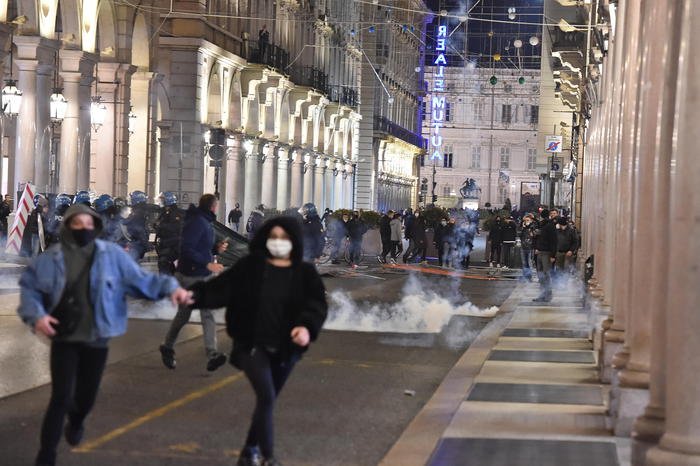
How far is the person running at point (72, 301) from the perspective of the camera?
795 centimetres

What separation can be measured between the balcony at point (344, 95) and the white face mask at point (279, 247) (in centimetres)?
6115

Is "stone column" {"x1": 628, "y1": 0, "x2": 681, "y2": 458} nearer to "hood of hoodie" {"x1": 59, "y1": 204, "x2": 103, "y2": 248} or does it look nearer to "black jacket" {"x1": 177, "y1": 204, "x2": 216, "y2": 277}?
"hood of hoodie" {"x1": 59, "y1": 204, "x2": 103, "y2": 248}

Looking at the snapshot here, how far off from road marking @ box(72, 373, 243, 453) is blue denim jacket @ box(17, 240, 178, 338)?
1.47 metres

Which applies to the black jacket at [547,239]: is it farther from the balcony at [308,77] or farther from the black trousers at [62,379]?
the balcony at [308,77]

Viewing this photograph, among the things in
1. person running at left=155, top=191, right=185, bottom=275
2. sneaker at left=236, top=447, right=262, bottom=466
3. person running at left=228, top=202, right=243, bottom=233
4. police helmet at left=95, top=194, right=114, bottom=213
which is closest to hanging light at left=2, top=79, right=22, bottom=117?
police helmet at left=95, top=194, right=114, bottom=213

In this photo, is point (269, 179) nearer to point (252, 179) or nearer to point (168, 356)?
point (252, 179)

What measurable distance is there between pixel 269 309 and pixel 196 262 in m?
5.48

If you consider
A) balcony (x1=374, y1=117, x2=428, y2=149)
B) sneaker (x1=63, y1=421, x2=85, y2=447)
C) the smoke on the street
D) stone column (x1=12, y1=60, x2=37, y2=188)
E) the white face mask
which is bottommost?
the smoke on the street

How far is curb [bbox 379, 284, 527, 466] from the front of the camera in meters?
9.47

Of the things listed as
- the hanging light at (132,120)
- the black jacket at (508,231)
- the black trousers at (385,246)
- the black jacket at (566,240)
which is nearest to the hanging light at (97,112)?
the hanging light at (132,120)

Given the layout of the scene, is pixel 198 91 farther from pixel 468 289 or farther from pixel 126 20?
pixel 468 289

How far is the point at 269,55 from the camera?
53.5 m

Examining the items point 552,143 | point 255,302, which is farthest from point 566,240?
point 552,143

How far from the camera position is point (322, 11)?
6569 cm
